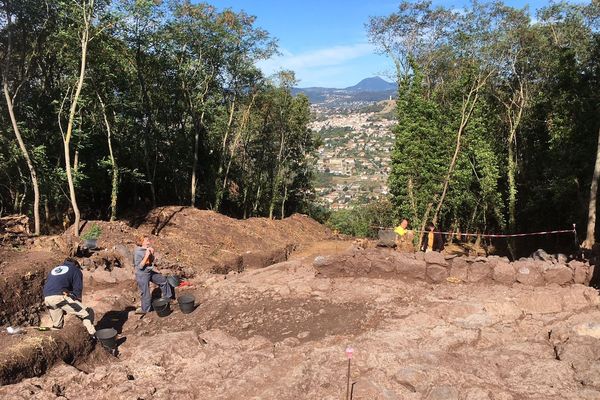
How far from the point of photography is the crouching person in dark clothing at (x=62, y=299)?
Answer: 7.20m

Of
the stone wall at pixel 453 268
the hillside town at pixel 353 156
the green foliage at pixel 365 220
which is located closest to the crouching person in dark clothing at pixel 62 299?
the stone wall at pixel 453 268

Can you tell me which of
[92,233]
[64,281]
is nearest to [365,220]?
[92,233]

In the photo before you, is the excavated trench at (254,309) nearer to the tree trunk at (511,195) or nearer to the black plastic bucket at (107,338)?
the black plastic bucket at (107,338)

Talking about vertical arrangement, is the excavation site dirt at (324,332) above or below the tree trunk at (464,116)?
below

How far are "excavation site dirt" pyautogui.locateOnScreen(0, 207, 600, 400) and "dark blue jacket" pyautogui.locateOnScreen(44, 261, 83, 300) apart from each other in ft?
1.88

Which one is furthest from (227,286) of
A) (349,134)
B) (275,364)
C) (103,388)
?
(349,134)

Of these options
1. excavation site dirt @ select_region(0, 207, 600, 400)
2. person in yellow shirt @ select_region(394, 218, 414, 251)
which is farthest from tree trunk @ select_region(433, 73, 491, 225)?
excavation site dirt @ select_region(0, 207, 600, 400)

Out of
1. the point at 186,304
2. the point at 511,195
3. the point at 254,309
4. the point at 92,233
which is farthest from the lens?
the point at 511,195

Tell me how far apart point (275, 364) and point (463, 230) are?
24.3m

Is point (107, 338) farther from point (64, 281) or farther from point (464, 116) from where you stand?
point (464, 116)

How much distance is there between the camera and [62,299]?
7207 mm

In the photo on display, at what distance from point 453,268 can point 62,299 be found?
25.8 feet

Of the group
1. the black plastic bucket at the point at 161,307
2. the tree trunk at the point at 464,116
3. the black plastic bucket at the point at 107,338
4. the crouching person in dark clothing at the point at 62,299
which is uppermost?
the tree trunk at the point at 464,116

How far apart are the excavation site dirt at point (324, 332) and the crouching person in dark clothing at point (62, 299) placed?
0.67 feet
